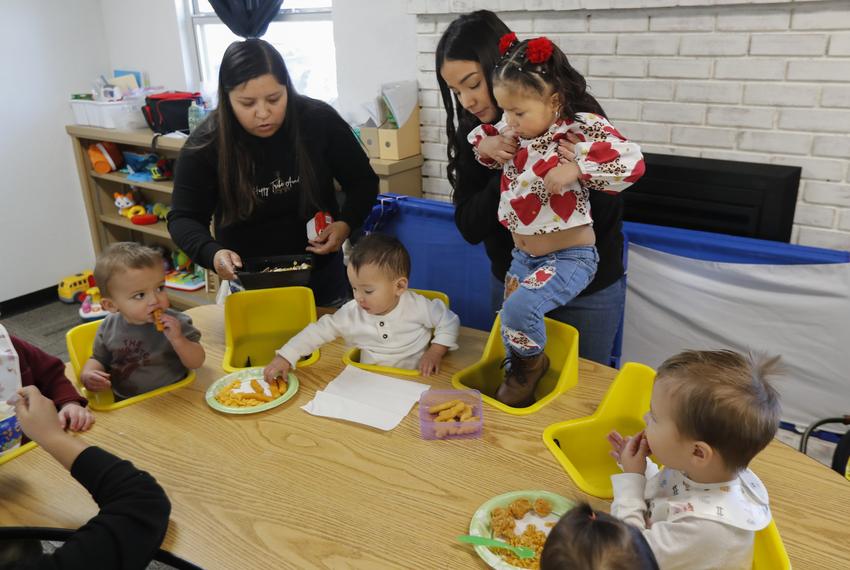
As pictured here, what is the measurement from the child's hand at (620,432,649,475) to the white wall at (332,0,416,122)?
2.57m

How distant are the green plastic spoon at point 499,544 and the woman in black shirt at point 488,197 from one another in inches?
29.0

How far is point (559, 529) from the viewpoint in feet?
2.52

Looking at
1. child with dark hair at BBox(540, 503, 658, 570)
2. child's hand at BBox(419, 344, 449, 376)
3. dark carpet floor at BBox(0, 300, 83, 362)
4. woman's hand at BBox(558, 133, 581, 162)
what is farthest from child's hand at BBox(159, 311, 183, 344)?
dark carpet floor at BBox(0, 300, 83, 362)

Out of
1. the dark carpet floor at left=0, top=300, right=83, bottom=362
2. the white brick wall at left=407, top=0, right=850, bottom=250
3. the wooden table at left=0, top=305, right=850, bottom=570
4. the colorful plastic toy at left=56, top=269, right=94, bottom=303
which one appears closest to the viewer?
the wooden table at left=0, top=305, right=850, bottom=570

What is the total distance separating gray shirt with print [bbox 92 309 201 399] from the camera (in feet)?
5.16

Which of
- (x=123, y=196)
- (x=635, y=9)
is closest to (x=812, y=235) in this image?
(x=635, y=9)

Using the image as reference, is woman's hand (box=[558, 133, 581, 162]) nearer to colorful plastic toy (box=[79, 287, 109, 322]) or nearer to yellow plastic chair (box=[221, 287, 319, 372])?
yellow plastic chair (box=[221, 287, 319, 372])

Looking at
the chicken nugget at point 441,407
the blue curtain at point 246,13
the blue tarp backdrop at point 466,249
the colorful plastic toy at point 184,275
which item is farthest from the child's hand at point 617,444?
the colorful plastic toy at point 184,275

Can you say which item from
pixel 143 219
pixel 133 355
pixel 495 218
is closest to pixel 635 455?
pixel 495 218

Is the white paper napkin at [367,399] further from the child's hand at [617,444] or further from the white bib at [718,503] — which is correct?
the white bib at [718,503]

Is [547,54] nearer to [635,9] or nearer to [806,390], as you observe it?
[635,9]

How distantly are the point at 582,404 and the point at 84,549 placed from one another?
100cm

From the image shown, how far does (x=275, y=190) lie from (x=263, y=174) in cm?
6

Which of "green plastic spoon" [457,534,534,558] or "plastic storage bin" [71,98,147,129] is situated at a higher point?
"plastic storage bin" [71,98,147,129]
